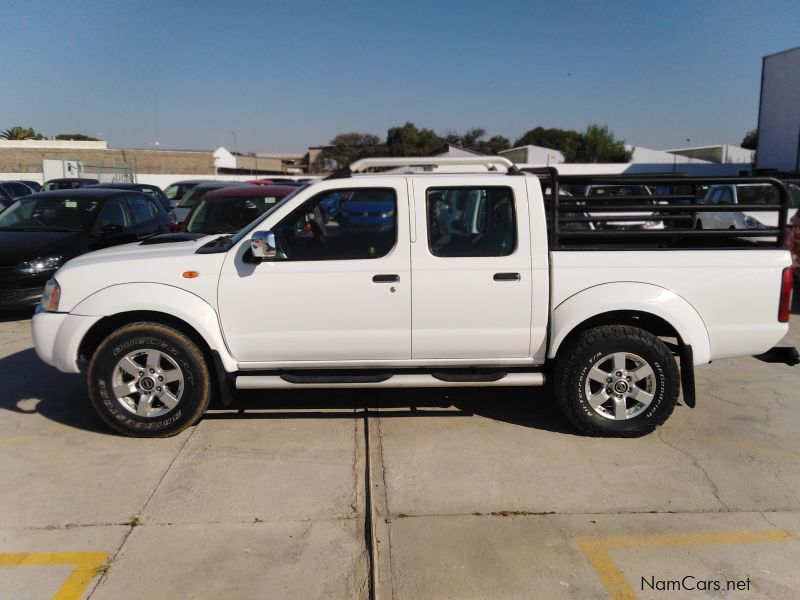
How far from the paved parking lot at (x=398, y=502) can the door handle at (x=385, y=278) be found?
1171 millimetres

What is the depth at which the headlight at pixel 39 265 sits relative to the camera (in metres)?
8.54

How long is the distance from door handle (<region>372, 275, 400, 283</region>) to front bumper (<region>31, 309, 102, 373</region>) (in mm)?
2027

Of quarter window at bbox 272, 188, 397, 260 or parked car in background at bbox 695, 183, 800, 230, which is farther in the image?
parked car in background at bbox 695, 183, 800, 230

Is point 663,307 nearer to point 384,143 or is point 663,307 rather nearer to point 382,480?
point 382,480

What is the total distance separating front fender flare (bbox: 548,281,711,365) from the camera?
4.76m

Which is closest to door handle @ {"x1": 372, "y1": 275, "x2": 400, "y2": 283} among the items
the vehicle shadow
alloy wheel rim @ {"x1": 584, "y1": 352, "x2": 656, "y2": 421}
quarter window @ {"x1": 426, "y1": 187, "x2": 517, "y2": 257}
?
quarter window @ {"x1": 426, "y1": 187, "x2": 517, "y2": 257}

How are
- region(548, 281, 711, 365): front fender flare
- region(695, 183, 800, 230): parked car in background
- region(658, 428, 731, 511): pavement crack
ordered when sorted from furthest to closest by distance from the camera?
region(695, 183, 800, 230): parked car in background → region(548, 281, 711, 365): front fender flare → region(658, 428, 731, 511): pavement crack

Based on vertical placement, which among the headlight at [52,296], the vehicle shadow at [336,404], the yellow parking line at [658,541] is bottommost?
the yellow parking line at [658,541]

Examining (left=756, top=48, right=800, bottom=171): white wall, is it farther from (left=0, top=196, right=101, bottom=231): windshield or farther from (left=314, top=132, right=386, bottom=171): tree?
(left=314, top=132, right=386, bottom=171): tree

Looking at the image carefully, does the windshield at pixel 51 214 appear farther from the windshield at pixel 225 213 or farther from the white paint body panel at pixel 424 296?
the white paint body panel at pixel 424 296

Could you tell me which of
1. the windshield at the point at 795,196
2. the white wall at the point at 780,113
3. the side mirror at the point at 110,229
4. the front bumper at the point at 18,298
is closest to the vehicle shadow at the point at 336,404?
the front bumper at the point at 18,298

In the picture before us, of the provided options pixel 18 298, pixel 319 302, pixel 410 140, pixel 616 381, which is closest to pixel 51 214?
pixel 18 298

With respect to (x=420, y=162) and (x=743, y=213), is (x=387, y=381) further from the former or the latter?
(x=743, y=213)

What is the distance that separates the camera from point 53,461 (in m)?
4.68
